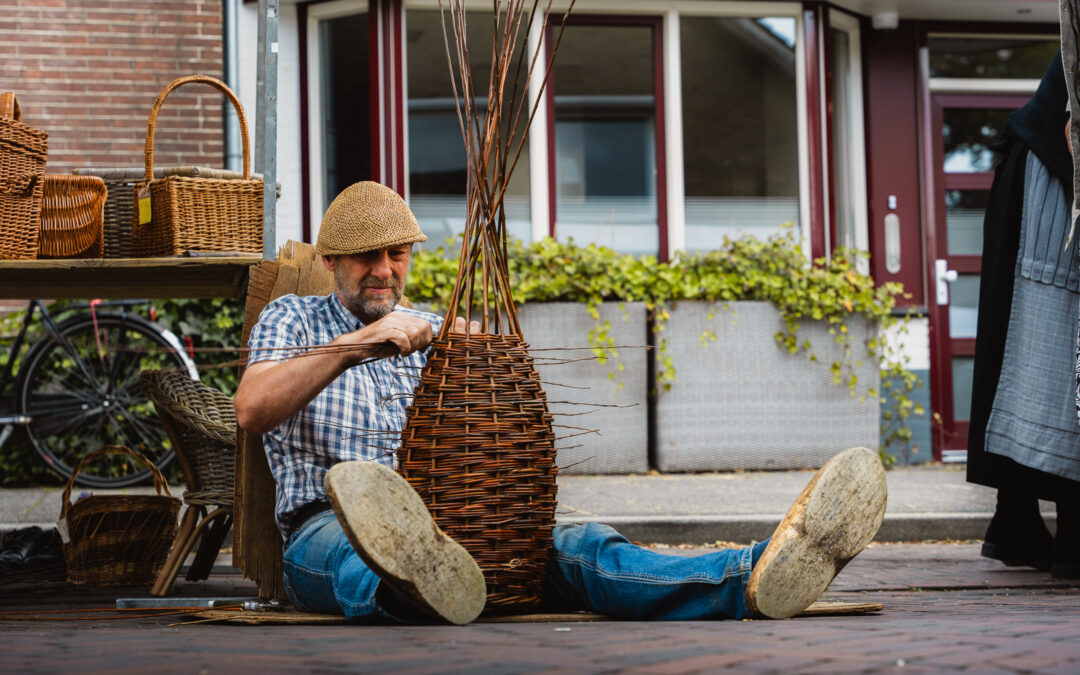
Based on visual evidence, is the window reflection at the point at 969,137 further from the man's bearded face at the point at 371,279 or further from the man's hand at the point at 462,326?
the man's hand at the point at 462,326

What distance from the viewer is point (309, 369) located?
2.60 m

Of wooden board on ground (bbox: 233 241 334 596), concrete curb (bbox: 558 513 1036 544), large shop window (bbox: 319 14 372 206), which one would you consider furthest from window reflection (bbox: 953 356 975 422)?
wooden board on ground (bbox: 233 241 334 596)

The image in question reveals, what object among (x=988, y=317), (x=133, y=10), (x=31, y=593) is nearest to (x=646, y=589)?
(x=988, y=317)

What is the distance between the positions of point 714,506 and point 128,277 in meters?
3.24

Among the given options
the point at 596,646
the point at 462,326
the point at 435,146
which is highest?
the point at 435,146

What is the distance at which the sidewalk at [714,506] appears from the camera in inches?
203

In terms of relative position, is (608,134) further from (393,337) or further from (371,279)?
(393,337)

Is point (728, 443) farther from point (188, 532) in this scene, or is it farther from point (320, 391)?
point (320, 391)

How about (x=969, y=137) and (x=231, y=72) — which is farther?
(x=969, y=137)

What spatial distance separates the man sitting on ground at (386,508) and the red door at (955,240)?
20.7 ft

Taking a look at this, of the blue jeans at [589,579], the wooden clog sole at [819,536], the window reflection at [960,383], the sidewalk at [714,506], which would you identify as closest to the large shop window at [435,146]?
the sidewalk at [714,506]

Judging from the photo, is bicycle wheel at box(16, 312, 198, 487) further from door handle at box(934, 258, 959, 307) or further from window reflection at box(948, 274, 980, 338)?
window reflection at box(948, 274, 980, 338)

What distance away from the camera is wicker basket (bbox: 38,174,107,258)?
332 cm

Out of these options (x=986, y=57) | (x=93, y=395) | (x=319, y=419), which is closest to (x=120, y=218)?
(x=319, y=419)
